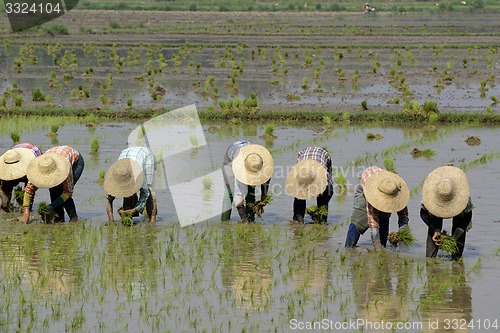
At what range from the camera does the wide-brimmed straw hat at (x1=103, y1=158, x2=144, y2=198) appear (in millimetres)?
9391

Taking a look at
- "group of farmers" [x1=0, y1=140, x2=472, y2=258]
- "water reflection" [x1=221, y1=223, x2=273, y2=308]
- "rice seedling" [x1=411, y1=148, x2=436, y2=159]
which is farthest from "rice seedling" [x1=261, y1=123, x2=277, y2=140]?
"water reflection" [x1=221, y1=223, x2=273, y2=308]

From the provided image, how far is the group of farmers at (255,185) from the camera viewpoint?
27.5 feet

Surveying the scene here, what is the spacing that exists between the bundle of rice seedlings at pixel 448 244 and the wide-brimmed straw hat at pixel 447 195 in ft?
1.01

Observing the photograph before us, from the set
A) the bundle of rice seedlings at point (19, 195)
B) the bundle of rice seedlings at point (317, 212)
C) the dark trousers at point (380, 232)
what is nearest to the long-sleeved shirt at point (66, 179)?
the bundle of rice seedlings at point (19, 195)

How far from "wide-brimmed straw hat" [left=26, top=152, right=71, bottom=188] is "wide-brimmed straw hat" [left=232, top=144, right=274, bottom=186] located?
171 centimetres

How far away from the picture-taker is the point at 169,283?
7.94 m

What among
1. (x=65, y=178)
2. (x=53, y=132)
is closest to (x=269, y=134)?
(x=53, y=132)

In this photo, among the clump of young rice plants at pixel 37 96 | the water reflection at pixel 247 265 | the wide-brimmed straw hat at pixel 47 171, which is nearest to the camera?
the water reflection at pixel 247 265

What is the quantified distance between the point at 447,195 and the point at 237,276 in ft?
6.22

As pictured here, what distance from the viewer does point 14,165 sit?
10016 millimetres

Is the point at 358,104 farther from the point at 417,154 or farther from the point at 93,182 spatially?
the point at 93,182

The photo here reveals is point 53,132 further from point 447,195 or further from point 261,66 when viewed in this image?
point 261,66

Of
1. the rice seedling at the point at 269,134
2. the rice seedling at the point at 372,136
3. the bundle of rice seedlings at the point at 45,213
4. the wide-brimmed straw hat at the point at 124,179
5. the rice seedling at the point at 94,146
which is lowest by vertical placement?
the bundle of rice seedlings at the point at 45,213

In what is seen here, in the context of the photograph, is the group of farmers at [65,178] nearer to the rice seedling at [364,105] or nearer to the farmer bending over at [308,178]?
the farmer bending over at [308,178]
